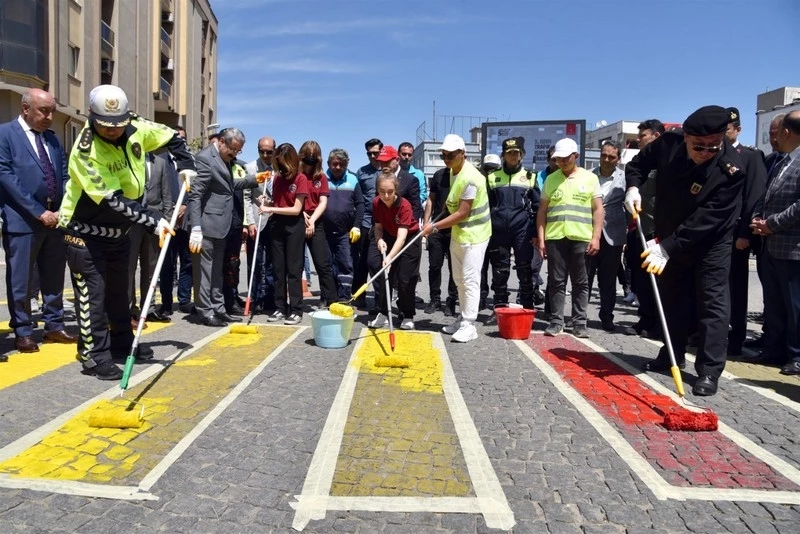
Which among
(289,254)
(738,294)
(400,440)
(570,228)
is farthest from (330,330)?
(738,294)

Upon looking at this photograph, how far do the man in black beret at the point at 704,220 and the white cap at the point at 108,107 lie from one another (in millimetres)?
4102

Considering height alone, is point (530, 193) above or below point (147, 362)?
above

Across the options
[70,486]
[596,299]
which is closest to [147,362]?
[70,486]

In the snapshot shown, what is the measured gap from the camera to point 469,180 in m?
Result: 6.44

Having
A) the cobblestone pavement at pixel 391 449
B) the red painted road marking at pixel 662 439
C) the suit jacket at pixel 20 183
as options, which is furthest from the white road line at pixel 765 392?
the suit jacket at pixel 20 183

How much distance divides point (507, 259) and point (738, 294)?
2704 millimetres

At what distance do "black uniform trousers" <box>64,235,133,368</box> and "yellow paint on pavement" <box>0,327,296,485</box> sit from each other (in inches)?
21.8

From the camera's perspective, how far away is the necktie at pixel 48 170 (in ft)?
19.0

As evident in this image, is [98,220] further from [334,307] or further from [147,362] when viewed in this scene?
[334,307]

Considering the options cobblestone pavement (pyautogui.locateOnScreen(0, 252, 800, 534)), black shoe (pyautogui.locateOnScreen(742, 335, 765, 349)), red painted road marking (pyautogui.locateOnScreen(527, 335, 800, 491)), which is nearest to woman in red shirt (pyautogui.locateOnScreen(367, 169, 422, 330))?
cobblestone pavement (pyautogui.locateOnScreen(0, 252, 800, 534))

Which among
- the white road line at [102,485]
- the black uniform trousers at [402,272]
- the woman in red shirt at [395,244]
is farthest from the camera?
the black uniform trousers at [402,272]

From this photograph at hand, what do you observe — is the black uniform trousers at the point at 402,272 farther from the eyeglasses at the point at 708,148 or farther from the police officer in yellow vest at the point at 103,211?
the eyeglasses at the point at 708,148

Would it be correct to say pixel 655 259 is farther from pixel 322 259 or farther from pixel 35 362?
pixel 35 362

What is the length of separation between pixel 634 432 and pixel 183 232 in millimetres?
5647
